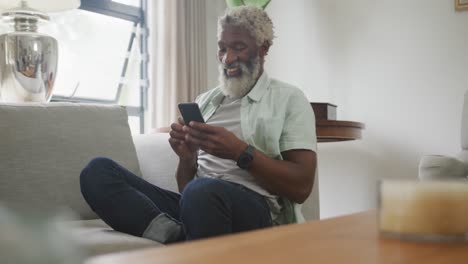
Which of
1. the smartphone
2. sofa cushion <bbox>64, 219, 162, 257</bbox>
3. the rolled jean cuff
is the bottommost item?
sofa cushion <bbox>64, 219, 162, 257</bbox>

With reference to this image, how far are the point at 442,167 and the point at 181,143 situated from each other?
94 centimetres

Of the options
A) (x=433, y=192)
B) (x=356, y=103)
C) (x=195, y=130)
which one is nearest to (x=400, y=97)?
(x=356, y=103)

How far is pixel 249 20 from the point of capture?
1.76m

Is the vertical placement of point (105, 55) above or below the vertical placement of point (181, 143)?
above

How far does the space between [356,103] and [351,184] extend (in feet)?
1.52

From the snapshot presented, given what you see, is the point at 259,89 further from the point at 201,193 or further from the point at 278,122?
the point at 201,193

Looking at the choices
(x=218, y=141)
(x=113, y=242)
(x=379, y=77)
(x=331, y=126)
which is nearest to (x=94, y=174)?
(x=113, y=242)

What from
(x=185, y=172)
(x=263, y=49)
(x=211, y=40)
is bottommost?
(x=185, y=172)

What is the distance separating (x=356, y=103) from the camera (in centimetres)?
319

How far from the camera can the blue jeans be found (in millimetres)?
1220

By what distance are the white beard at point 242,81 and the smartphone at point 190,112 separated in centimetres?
26

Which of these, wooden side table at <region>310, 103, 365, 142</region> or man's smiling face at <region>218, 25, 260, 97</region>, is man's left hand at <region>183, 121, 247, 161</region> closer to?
man's smiling face at <region>218, 25, 260, 97</region>

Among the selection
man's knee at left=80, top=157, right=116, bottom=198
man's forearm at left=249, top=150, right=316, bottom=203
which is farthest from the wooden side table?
man's knee at left=80, top=157, right=116, bottom=198

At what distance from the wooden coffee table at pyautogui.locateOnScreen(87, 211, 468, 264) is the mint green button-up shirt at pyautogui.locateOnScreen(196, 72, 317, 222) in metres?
0.88
